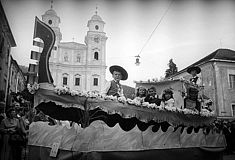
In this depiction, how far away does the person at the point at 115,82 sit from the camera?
4.23 m

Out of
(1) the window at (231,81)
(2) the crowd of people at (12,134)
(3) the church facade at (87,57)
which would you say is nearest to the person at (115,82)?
(2) the crowd of people at (12,134)

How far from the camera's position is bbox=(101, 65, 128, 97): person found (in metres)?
4.23

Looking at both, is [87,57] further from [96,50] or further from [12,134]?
[12,134]

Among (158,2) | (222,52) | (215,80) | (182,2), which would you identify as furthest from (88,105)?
(222,52)

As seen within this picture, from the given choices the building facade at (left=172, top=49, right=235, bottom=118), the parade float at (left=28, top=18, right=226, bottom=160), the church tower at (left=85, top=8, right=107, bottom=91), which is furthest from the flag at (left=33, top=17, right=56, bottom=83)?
the church tower at (left=85, top=8, right=107, bottom=91)

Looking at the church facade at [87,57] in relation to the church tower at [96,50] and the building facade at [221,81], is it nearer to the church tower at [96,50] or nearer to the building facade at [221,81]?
the church tower at [96,50]

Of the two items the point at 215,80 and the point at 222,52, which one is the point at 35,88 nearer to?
the point at 215,80

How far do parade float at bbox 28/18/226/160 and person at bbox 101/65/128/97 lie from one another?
1.91ft

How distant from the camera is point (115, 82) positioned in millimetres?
4387

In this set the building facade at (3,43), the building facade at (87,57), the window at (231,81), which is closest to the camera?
the building facade at (3,43)

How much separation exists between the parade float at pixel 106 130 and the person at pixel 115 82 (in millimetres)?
583

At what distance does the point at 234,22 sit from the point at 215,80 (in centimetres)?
583

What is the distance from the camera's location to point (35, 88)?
316cm

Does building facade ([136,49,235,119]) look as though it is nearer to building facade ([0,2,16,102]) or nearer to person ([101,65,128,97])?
person ([101,65,128,97])
